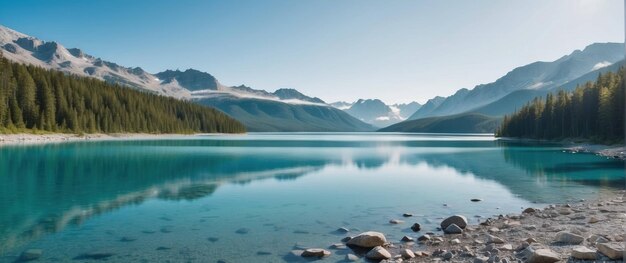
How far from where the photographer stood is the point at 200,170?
2045 inches

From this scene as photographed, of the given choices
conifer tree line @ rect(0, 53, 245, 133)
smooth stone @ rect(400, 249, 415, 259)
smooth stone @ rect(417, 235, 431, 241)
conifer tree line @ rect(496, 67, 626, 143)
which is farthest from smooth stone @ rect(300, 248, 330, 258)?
conifer tree line @ rect(0, 53, 245, 133)

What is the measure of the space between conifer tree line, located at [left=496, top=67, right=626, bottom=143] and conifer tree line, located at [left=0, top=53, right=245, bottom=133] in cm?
15265

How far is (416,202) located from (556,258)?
57.0 ft

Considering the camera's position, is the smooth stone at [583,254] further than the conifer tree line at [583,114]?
No

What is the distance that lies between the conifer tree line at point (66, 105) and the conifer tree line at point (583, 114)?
153 metres

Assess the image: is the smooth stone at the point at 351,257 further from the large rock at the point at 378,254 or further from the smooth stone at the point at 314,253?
the smooth stone at the point at 314,253

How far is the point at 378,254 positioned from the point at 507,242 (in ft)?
20.0

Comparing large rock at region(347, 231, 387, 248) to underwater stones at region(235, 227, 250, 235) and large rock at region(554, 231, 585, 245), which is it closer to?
underwater stones at region(235, 227, 250, 235)

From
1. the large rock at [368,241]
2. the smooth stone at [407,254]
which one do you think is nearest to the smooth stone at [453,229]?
the large rock at [368,241]

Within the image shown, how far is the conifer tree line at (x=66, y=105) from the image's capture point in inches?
4483

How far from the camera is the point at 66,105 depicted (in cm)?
13312

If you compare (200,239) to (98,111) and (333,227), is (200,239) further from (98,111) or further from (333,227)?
(98,111)

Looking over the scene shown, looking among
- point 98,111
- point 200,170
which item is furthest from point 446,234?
point 98,111

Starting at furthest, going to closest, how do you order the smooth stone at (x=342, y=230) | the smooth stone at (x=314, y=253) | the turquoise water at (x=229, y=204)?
the smooth stone at (x=342, y=230) → the turquoise water at (x=229, y=204) → the smooth stone at (x=314, y=253)
